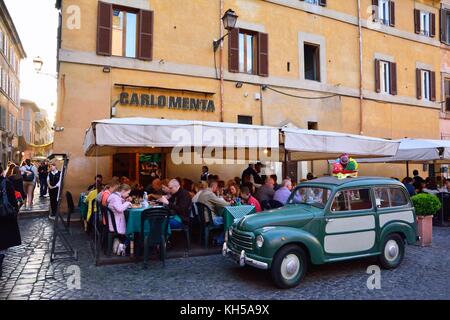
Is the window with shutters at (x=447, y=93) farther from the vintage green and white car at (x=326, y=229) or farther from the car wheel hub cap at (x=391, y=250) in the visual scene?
the car wheel hub cap at (x=391, y=250)

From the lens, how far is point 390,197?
5891 millimetres

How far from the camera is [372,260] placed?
619 centimetres

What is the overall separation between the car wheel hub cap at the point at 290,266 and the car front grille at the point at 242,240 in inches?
19.6

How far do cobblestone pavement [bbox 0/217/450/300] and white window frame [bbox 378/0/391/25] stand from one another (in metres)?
13.6

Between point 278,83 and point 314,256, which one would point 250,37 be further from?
point 314,256

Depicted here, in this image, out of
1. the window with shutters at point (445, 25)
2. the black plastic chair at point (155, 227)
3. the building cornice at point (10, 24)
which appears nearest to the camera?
the black plastic chair at point (155, 227)

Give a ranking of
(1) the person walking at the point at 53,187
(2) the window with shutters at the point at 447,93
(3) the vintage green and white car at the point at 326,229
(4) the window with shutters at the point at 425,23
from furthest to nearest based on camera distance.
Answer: (2) the window with shutters at the point at 447,93
(4) the window with shutters at the point at 425,23
(1) the person walking at the point at 53,187
(3) the vintage green and white car at the point at 326,229

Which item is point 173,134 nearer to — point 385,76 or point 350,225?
point 350,225

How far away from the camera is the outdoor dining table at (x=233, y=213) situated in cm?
653

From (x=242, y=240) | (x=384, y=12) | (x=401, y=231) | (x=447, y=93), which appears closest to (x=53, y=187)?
(x=242, y=240)

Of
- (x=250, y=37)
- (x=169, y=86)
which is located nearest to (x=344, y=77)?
(x=250, y=37)

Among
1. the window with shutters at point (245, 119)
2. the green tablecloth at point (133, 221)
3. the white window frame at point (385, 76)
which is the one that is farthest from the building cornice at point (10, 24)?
the green tablecloth at point (133, 221)

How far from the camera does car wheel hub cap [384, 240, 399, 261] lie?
574 cm
